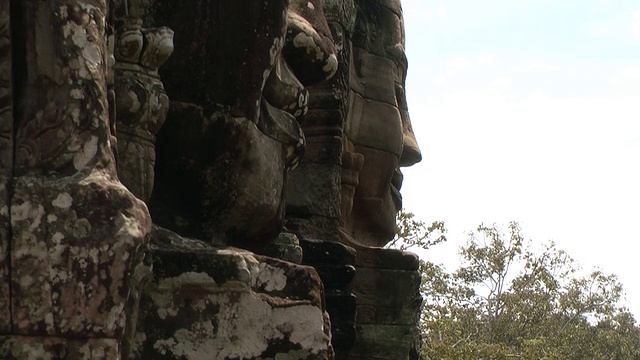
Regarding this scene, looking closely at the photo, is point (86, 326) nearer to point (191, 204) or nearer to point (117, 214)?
point (117, 214)

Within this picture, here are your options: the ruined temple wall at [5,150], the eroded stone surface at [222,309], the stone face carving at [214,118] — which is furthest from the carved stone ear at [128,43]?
the ruined temple wall at [5,150]

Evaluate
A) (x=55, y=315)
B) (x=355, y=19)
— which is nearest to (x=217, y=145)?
(x=55, y=315)

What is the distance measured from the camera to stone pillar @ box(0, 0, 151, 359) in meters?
3.59

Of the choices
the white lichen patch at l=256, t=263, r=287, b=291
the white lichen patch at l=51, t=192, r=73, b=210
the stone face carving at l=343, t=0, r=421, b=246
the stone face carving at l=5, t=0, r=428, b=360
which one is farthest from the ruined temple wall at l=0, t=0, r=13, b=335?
the stone face carving at l=343, t=0, r=421, b=246

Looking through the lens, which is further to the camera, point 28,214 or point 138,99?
point 138,99

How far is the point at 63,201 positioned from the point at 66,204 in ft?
0.04

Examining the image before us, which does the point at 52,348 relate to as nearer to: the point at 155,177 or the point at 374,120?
the point at 155,177

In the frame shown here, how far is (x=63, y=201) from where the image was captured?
364 cm

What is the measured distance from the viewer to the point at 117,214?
12.1 feet

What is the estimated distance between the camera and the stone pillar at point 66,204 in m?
3.59

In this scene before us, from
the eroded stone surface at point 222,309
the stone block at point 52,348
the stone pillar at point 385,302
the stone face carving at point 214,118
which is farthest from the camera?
the stone pillar at point 385,302

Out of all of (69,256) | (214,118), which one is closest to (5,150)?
(69,256)

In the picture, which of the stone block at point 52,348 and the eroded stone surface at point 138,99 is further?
the eroded stone surface at point 138,99

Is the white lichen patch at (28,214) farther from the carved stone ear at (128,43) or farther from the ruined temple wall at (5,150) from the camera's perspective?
the carved stone ear at (128,43)
